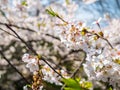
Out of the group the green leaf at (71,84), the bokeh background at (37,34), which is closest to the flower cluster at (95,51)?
the green leaf at (71,84)

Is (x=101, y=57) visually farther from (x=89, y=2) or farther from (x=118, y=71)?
(x=89, y=2)

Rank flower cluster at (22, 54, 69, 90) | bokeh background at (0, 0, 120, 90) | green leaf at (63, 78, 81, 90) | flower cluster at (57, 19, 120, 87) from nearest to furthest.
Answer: green leaf at (63, 78, 81, 90) → flower cluster at (57, 19, 120, 87) → flower cluster at (22, 54, 69, 90) → bokeh background at (0, 0, 120, 90)

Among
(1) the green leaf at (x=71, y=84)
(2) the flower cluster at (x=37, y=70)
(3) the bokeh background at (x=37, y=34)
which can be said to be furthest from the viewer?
(3) the bokeh background at (x=37, y=34)

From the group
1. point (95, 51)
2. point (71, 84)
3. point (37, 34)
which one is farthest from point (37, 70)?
point (37, 34)

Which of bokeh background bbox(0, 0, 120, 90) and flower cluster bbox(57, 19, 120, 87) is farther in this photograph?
bokeh background bbox(0, 0, 120, 90)

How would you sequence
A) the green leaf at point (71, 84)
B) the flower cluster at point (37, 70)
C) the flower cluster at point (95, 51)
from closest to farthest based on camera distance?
the green leaf at point (71, 84)
the flower cluster at point (95, 51)
the flower cluster at point (37, 70)

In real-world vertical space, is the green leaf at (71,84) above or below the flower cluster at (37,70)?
below

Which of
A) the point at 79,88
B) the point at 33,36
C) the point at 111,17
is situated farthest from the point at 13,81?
the point at 79,88

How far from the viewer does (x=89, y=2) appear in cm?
926

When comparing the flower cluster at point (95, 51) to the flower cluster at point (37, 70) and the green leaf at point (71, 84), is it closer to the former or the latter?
the flower cluster at point (37, 70)

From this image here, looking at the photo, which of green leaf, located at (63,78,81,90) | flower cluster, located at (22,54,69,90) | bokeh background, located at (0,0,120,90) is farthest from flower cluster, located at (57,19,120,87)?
bokeh background, located at (0,0,120,90)

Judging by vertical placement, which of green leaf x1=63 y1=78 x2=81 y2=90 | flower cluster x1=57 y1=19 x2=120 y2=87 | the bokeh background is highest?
the bokeh background

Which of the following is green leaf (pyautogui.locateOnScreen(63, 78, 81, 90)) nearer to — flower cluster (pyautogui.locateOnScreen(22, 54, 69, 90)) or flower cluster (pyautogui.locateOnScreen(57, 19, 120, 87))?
flower cluster (pyautogui.locateOnScreen(57, 19, 120, 87))

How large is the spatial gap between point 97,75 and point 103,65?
0.38ft
